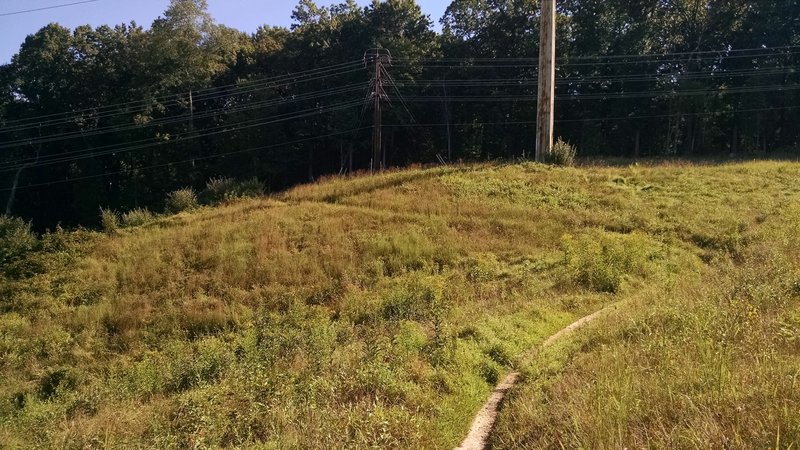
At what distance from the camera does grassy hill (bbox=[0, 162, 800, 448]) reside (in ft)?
16.1

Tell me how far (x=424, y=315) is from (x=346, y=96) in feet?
122

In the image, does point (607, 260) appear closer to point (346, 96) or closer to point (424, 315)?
point (424, 315)

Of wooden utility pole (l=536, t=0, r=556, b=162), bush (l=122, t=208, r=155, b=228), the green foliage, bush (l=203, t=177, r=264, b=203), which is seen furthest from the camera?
bush (l=203, t=177, r=264, b=203)

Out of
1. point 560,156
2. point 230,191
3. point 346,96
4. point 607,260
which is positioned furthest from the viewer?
point 346,96

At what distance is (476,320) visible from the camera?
31.3 ft

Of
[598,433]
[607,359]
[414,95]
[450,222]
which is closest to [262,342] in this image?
[607,359]

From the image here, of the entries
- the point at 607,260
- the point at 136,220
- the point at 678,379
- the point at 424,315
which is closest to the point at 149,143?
the point at 136,220

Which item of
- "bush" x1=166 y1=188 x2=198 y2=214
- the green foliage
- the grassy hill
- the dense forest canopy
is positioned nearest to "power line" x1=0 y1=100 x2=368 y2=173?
the dense forest canopy

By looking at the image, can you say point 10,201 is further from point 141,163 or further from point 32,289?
point 32,289

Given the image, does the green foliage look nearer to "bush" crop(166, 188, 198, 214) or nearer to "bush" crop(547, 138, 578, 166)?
"bush" crop(547, 138, 578, 166)

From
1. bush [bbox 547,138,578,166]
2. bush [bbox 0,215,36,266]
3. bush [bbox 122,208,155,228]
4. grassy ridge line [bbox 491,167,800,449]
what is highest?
bush [bbox 547,138,578,166]

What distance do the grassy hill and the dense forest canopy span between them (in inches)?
808

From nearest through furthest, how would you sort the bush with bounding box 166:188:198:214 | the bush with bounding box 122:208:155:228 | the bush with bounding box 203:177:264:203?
the bush with bounding box 122:208:155:228 → the bush with bounding box 166:188:198:214 → the bush with bounding box 203:177:264:203

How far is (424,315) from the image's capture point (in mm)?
10914
